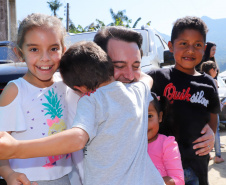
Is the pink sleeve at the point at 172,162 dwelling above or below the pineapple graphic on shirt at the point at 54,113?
below

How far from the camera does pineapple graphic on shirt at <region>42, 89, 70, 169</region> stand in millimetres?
1697

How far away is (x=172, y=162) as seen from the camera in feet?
5.92

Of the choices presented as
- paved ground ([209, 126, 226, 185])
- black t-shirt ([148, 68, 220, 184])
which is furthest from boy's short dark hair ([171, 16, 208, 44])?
paved ground ([209, 126, 226, 185])

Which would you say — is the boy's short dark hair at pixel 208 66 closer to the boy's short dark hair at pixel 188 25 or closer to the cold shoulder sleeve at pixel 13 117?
the boy's short dark hair at pixel 188 25

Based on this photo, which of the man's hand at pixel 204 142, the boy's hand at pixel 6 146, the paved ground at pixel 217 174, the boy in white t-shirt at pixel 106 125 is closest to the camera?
the boy's hand at pixel 6 146

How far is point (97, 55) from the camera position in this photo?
4.68ft

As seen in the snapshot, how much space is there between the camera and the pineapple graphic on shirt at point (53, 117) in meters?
1.70

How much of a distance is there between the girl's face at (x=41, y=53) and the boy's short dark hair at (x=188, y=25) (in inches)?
→ 40.6

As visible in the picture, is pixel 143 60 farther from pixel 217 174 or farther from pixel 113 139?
pixel 113 139

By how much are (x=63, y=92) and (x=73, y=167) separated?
20.5 inches

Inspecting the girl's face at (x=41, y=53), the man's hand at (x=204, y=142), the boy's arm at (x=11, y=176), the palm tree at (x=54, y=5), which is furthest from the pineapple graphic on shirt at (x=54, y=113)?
the palm tree at (x=54, y=5)

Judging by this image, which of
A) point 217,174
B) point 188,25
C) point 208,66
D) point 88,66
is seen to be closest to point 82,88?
point 88,66

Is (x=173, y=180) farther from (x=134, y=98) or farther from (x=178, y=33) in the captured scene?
(x=178, y=33)

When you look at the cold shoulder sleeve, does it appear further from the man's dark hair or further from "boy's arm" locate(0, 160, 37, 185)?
the man's dark hair
